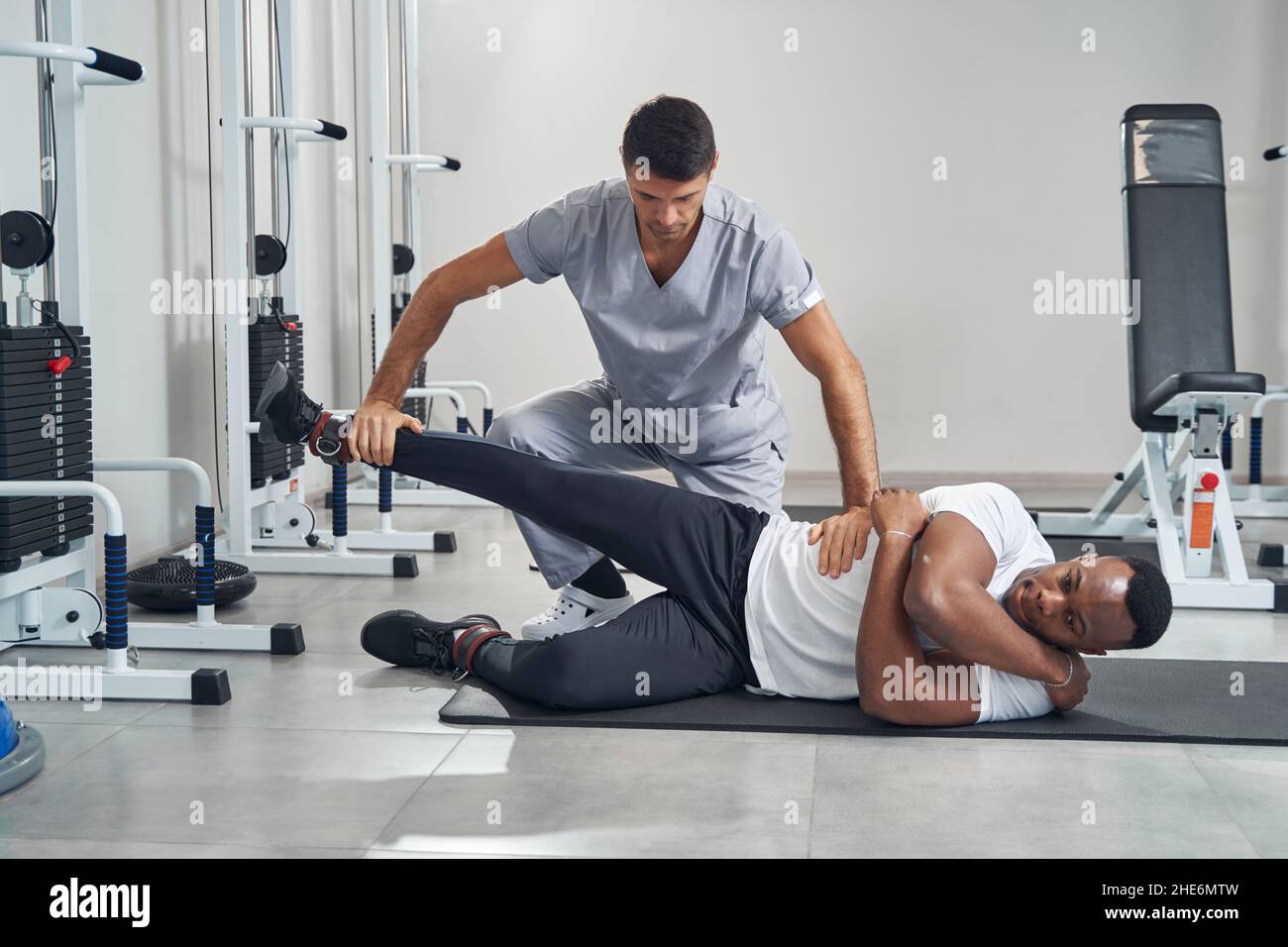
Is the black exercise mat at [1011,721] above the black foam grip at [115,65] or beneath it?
beneath

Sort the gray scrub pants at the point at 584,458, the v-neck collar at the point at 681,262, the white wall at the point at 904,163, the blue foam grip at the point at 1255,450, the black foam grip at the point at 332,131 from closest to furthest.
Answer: the v-neck collar at the point at 681,262 < the gray scrub pants at the point at 584,458 < the black foam grip at the point at 332,131 < the blue foam grip at the point at 1255,450 < the white wall at the point at 904,163

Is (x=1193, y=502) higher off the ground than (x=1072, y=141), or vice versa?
(x=1072, y=141)

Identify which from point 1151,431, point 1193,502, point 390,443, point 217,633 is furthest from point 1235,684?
point 217,633

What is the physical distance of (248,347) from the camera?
363 cm

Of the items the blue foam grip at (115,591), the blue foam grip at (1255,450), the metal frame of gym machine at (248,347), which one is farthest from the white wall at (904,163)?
the blue foam grip at (115,591)

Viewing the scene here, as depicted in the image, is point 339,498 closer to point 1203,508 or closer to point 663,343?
point 663,343

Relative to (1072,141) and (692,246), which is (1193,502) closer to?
(692,246)

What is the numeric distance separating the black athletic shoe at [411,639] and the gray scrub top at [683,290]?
62 centimetres

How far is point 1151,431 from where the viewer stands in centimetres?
378

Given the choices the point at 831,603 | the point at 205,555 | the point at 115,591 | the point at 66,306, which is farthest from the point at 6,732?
the point at 831,603

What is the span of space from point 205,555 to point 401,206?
3168mm

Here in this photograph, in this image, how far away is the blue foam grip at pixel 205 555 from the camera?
271 centimetres

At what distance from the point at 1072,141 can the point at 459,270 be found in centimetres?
367

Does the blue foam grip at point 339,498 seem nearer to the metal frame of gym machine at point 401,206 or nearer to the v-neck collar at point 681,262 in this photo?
the metal frame of gym machine at point 401,206
